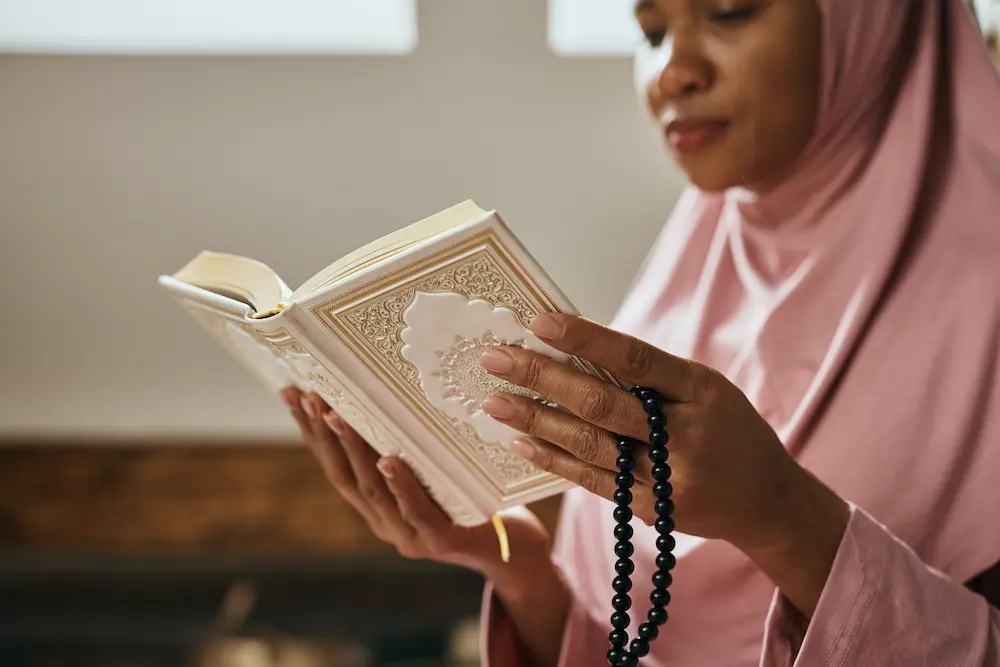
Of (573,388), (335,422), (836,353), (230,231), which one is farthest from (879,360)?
(230,231)

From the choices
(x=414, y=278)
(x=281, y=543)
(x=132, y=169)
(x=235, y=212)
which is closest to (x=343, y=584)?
(x=281, y=543)

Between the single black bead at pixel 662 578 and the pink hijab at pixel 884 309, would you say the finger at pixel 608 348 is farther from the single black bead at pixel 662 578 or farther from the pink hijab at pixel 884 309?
the pink hijab at pixel 884 309

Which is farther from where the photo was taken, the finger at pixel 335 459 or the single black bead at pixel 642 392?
the finger at pixel 335 459

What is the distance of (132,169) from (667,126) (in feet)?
3.13

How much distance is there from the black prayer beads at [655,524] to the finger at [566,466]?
0.02 meters

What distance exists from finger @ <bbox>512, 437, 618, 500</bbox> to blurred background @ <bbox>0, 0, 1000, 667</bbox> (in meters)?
0.59

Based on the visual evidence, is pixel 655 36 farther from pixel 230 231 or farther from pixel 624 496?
pixel 230 231

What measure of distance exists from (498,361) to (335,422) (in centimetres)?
24

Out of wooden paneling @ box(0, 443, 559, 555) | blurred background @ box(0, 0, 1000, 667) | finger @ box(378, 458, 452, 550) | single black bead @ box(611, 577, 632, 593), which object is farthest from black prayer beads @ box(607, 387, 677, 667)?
wooden paneling @ box(0, 443, 559, 555)

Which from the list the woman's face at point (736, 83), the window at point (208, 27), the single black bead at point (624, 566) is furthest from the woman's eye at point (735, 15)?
the window at point (208, 27)

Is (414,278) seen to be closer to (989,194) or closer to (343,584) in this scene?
(989,194)

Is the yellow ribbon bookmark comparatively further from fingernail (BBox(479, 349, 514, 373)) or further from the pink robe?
fingernail (BBox(479, 349, 514, 373))

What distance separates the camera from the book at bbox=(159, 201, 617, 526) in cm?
52

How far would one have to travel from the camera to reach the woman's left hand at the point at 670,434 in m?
0.52
